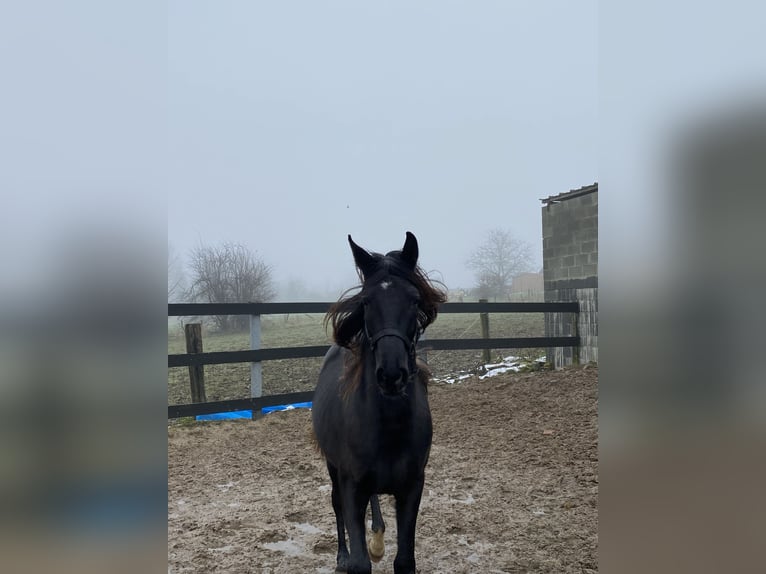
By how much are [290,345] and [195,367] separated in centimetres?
172

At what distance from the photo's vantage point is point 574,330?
365 inches

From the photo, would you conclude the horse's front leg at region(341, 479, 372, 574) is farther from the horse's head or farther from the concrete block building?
the concrete block building

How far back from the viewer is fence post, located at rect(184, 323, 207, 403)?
6871 millimetres

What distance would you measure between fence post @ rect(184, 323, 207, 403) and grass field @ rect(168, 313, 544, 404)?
0.60 feet

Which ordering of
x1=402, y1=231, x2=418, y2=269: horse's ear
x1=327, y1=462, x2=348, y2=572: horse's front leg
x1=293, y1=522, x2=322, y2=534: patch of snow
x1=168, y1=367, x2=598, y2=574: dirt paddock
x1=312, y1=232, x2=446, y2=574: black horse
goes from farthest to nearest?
x1=293, y1=522, x2=322, y2=534: patch of snow < x1=168, y1=367, x2=598, y2=574: dirt paddock < x1=327, y1=462, x2=348, y2=572: horse's front leg < x1=402, y1=231, x2=418, y2=269: horse's ear < x1=312, y1=232, x2=446, y2=574: black horse

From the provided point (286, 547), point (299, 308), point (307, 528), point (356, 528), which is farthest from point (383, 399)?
point (299, 308)

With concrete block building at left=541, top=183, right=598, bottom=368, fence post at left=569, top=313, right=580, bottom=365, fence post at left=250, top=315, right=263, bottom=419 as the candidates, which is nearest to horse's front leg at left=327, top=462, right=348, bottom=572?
fence post at left=250, top=315, right=263, bottom=419

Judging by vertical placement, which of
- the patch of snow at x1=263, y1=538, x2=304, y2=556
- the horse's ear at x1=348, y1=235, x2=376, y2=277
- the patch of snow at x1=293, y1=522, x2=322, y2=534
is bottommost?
the patch of snow at x1=293, y1=522, x2=322, y2=534
